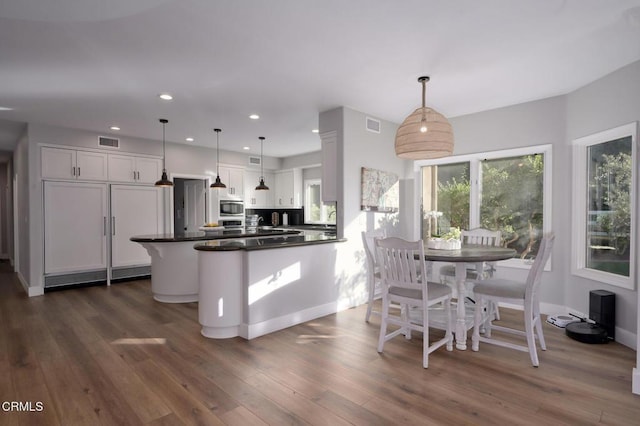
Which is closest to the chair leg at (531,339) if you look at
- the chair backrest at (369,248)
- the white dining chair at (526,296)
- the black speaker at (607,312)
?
the white dining chair at (526,296)

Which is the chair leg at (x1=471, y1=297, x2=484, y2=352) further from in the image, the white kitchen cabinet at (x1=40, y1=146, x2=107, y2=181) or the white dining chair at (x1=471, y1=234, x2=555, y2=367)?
the white kitchen cabinet at (x1=40, y1=146, x2=107, y2=181)

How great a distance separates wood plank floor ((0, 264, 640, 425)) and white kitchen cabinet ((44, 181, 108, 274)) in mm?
1760

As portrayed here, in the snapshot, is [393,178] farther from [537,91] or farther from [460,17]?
[460,17]

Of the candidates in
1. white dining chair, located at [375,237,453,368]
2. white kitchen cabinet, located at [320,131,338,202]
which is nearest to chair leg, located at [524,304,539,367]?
white dining chair, located at [375,237,453,368]

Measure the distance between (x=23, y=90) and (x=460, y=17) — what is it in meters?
4.39

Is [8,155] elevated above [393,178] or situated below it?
above

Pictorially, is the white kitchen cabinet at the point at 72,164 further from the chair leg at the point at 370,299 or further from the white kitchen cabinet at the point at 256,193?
the chair leg at the point at 370,299

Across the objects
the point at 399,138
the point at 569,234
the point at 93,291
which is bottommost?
the point at 93,291

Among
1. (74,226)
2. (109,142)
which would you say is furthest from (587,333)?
(109,142)

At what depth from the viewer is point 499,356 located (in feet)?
9.43

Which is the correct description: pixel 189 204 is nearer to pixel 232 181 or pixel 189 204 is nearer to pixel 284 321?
pixel 232 181

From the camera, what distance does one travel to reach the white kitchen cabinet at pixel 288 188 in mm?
7758

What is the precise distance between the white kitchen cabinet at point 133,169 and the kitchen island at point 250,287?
131 inches

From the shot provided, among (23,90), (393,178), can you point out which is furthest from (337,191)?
(23,90)
